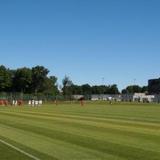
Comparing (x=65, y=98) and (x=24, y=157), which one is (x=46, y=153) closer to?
(x=24, y=157)

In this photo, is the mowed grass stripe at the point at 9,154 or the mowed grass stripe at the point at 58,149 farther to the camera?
the mowed grass stripe at the point at 58,149

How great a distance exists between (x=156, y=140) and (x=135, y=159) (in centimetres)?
641

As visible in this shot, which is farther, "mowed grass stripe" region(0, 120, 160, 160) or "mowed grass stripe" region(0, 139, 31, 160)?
"mowed grass stripe" region(0, 120, 160, 160)

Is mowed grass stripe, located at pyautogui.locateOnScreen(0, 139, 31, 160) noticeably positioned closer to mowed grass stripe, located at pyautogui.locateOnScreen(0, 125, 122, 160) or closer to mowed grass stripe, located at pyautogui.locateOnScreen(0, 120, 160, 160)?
mowed grass stripe, located at pyautogui.locateOnScreen(0, 125, 122, 160)

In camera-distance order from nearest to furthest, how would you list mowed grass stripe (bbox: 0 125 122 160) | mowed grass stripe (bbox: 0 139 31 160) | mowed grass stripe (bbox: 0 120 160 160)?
mowed grass stripe (bbox: 0 139 31 160)
mowed grass stripe (bbox: 0 125 122 160)
mowed grass stripe (bbox: 0 120 160 160)

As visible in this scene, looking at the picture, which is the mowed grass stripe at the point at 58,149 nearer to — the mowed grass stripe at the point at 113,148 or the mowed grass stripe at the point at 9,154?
the mowed grass stripe at the point at 113,148

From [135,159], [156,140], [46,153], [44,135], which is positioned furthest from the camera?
[44,135]

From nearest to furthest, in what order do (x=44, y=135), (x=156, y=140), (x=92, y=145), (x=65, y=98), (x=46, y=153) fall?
(x=46, y=153)
(x=92, y=145)
(x=156, y=140)
(x=44, y=135)
(x=65, y=98)

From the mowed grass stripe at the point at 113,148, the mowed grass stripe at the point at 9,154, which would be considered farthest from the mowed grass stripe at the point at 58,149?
the mowed grass stripe at the point at 9,154

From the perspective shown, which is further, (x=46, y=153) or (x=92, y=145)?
(x=92, y=145)

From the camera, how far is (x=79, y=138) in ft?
79.9

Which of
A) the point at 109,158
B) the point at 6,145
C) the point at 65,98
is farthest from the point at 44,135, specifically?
the point at 65,98

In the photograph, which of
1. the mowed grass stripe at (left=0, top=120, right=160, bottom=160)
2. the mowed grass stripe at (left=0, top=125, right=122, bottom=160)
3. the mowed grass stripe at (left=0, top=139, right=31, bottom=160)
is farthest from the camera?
the mowed grass stripe at (left=0, top=120, right=160, bottom=160)

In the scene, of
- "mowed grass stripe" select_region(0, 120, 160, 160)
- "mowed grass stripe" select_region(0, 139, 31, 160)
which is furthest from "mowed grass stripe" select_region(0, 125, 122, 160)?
"mowed grass stripe" select_region(0, 139, 31, 160)
